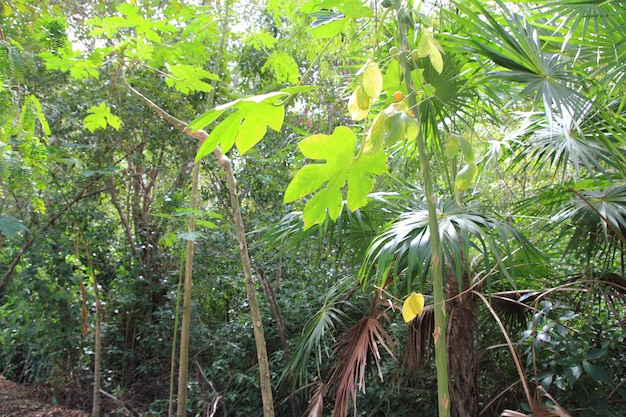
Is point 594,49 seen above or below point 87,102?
below

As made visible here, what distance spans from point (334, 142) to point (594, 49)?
1.74 metres

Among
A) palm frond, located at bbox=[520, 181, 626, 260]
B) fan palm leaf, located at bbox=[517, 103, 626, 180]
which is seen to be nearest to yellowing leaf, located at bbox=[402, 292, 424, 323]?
fan palm leaf, located at bbox=[517, 103, 626, 180]

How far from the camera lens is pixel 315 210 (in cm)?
78

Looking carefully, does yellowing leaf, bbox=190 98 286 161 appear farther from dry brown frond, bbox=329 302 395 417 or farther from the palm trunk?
the palm trunk

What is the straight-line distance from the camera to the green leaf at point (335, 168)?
695mm

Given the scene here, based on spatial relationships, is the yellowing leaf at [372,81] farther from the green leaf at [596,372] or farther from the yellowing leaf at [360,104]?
the green leaf at [596,372]

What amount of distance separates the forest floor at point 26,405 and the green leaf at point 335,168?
4.05 metres

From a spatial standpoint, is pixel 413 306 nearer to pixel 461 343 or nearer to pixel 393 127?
pixel 393 127

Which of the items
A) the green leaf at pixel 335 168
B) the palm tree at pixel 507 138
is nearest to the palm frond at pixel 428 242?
the palm tree at pixel 507 138

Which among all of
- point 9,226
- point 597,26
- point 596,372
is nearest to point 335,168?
point 597,26

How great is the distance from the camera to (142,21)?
208cm

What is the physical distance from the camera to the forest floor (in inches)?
150

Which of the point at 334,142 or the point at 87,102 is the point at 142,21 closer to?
the point at 334,142

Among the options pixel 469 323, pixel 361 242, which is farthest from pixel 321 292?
pixel 469 323
